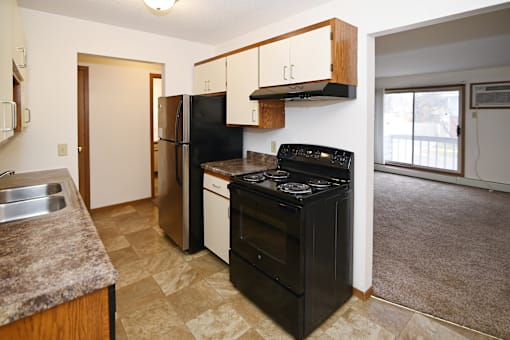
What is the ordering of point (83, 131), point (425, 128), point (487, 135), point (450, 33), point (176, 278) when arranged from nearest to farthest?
point (176, 278)
point (450, 33)
point (83, 131)
point (487, 135)
point (425, 128)

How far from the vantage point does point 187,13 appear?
275 cm

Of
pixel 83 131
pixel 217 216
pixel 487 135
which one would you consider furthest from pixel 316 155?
pixel 487 135

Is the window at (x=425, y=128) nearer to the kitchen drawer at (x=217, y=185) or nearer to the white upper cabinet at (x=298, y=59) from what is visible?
the white upper cabinet at (x=298, y=59)

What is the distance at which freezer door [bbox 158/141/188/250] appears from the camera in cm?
297

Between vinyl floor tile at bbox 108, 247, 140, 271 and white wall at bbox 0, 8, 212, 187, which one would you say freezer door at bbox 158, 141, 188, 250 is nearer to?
vinyl floor tile at bbox 108, 247, 140, 271

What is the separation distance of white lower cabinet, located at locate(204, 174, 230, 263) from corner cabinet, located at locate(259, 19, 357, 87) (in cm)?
108

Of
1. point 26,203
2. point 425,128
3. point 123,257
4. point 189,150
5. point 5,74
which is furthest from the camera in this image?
point 425,128

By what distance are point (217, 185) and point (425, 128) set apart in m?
6.23

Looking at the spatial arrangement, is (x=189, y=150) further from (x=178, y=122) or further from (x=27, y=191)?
(x=27, y=191)

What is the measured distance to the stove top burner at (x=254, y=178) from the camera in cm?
228

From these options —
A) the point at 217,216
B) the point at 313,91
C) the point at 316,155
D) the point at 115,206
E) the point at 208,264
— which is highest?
the point at 313,91

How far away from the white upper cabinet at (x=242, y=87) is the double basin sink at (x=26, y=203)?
1.60 metres

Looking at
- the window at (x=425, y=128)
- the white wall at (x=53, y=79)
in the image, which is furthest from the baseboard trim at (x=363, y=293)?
the window at (x=425, y=128)

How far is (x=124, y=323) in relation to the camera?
2020 mm
